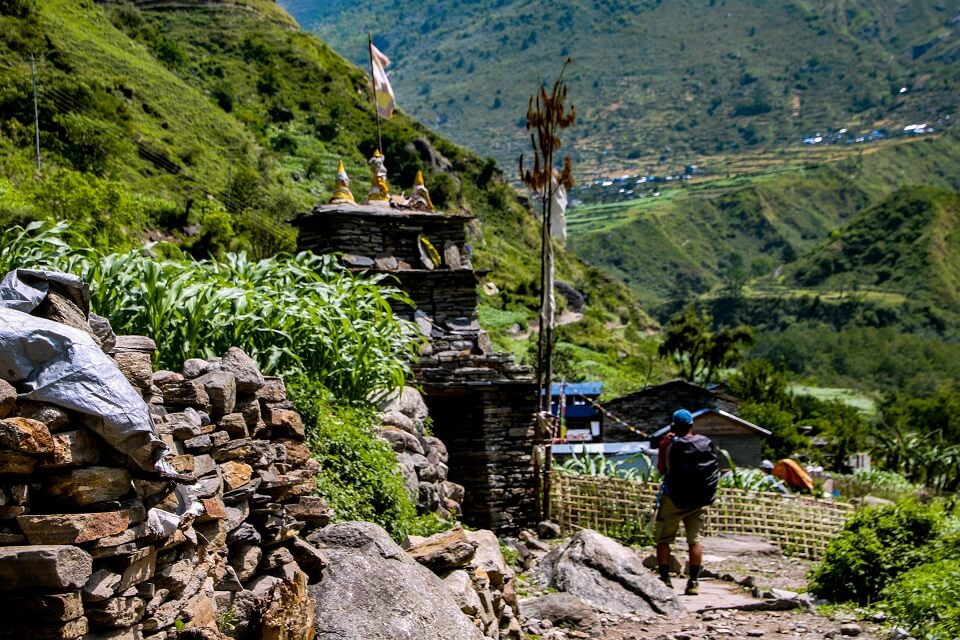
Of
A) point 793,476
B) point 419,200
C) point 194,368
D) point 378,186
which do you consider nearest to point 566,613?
point 194,368

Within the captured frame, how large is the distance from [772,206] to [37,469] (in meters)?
185

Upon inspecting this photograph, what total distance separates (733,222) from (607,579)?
173 meters

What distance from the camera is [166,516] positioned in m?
4.09

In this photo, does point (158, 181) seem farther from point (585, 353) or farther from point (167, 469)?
point (167, 469)

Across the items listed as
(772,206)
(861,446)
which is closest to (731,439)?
(861,446)

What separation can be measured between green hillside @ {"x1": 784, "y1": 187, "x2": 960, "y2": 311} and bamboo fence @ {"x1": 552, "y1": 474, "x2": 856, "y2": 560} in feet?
398

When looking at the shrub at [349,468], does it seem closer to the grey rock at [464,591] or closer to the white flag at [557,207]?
the grey rock at [464,591]

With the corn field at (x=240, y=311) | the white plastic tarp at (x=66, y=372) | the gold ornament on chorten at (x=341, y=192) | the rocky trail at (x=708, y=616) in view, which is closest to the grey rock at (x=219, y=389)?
the white plastic tarp at (x=66, y=372)

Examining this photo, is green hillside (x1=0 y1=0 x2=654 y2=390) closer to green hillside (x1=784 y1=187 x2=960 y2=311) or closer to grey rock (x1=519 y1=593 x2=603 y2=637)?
grey rock (x1=519 y1=593 x2=603 y2=637)

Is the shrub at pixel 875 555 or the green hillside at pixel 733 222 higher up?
the green hillside at pixel 733 222

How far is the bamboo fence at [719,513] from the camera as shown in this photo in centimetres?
1391

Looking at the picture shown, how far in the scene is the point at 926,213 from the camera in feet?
420

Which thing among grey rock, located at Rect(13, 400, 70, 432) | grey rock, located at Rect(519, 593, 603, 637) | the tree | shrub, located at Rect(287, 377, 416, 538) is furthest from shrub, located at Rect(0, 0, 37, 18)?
grey rock, located at Rect(13, 400, 70, 432)

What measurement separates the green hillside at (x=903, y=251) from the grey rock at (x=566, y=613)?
128 meters
